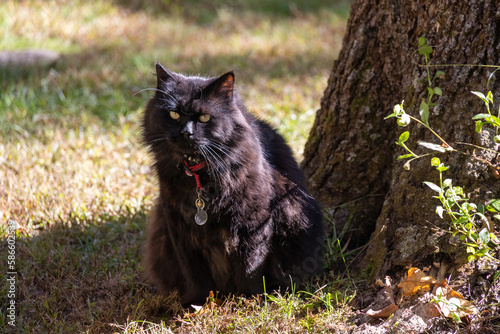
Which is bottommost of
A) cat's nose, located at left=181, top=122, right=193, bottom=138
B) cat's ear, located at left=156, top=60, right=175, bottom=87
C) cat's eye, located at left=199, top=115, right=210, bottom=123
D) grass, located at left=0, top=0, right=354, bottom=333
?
grass, located at left=0, top=0, right=354, bottom=333

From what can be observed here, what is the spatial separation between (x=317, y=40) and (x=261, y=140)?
4.36 metres

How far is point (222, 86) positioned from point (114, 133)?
2227mm

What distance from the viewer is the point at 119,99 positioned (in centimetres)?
464

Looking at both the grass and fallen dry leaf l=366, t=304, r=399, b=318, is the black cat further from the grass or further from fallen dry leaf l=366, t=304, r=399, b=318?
fallen dry leaf l=366, t=304, r=399, b=318

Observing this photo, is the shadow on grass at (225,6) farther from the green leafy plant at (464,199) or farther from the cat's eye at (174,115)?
the green leafy plant at (464,199)

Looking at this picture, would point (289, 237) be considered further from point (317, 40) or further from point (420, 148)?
point (317, 40)

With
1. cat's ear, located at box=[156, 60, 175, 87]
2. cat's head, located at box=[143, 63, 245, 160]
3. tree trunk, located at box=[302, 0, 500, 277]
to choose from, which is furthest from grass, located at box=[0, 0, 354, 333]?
cat's ear, located at box=[156, 60, 175, 87]

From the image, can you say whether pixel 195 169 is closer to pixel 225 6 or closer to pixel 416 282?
pixel 416 282

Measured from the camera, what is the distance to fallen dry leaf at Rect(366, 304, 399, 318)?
209cm

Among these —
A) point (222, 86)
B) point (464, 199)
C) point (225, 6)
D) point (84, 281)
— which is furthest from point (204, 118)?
point (225, 6)

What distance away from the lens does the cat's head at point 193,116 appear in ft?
7.01

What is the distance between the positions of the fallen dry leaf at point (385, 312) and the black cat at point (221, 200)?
462 millimetres

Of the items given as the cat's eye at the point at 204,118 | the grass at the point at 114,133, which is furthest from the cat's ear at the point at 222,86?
the grass at the point at 114,133

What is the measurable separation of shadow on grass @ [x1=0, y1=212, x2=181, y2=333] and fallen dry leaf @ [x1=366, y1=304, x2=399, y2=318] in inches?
37.1
